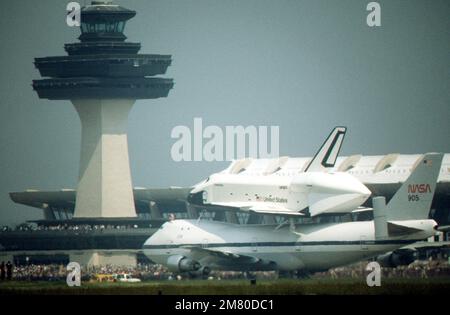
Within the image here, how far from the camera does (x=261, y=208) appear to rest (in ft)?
466

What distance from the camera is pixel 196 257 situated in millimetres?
133125

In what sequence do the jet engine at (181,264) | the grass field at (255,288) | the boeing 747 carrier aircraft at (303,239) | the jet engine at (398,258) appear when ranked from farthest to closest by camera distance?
1. the jet engine at (181,264)
2. the jet engine at (398,258)
3. the boeing 747 carrier aircraft at (303,239)
4. the grass field at (255,288)

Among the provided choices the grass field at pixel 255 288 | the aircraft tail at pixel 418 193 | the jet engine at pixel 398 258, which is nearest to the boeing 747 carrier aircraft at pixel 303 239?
the aircraft tail at pixel 418 193

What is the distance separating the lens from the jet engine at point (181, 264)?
130m

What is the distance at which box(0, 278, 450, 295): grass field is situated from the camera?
9975 cm

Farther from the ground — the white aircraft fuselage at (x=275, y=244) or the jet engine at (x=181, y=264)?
the white aircraft fuselage at (x=275, y=244)

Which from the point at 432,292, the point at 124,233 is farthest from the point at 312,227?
the point at 124,233

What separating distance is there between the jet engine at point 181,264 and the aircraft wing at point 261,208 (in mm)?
10519

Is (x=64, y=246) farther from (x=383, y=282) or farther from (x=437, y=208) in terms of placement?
(x=383, y=282)

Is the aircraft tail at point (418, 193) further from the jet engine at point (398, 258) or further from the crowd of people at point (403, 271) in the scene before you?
the crowd of people at point (403, 271)

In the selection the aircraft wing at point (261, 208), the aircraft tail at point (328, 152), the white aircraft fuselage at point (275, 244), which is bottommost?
the white aircraft fuselage at point (275, 244)

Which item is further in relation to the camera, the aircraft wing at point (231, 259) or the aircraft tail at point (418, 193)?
the aircraft wing at point (231, 259)

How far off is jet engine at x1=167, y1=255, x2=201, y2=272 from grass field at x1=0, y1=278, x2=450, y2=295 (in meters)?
12.6

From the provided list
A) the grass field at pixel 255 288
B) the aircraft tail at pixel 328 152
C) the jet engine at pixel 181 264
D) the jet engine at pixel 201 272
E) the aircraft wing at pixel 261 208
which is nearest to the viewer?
the grass field at pixel 255 288
